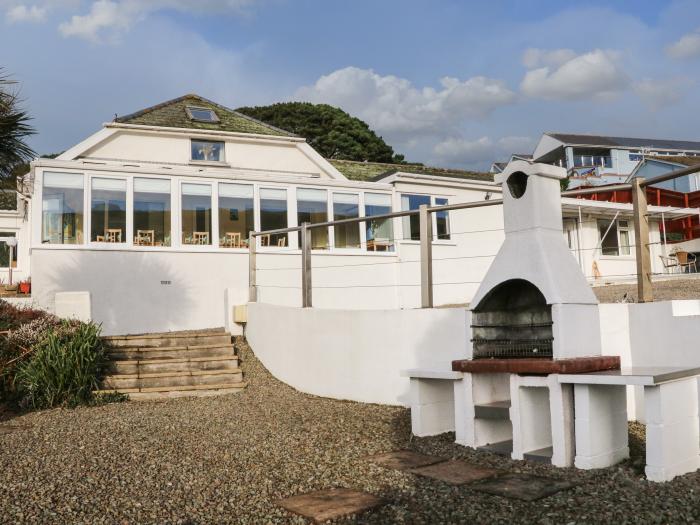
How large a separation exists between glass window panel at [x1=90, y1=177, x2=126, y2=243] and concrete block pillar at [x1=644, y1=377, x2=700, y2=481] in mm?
12437

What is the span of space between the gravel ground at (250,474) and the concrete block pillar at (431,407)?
0.18 m

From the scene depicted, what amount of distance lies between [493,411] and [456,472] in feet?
2.84

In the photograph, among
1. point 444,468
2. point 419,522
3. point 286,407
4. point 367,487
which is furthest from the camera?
point 286,407

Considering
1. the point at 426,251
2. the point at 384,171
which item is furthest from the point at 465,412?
the point at 384,171

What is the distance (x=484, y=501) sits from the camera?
390 cm

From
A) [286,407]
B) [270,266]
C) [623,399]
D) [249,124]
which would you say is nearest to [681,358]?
[623,399]

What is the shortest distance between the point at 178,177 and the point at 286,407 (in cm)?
864

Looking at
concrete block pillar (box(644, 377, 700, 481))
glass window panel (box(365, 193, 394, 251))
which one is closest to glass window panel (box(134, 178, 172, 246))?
glass window panel (box(365, 193, 394, 251))

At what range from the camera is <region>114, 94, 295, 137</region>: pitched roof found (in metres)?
18.4

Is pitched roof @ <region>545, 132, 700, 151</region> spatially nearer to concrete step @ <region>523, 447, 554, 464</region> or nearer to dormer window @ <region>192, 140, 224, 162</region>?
dormer window @ <region>192, 140, 224, 162</region>

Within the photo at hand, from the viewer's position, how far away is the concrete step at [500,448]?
5.23 m

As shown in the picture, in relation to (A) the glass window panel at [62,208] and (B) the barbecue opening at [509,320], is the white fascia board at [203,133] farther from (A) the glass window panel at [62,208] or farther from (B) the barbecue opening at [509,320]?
(B) the barbecue opening at [509,320]

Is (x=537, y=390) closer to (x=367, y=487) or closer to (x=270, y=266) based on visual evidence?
(x=367, y=487)

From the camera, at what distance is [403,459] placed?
5.12m
